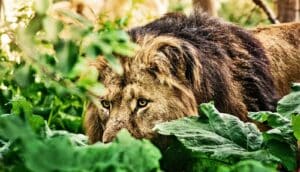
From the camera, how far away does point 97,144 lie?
2.78 meters

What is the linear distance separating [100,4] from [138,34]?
8252 mm

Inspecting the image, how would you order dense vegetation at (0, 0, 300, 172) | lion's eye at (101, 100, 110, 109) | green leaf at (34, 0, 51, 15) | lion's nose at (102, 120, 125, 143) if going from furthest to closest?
1. lion's eye at (101, 100, 110, 109)
2. lion's nose at (102, 120, 125, 143)
3. dense vegetation at (0, 0, 300, 172)
4. green leaf at (34, 0, 51, 15)

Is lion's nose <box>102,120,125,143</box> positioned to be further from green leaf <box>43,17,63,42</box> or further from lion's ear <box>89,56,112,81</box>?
green leaf <box>43,17,63,42</box>

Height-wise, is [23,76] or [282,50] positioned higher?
[282,50]

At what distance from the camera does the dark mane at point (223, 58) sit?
5.24 metres

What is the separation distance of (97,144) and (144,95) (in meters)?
2.26

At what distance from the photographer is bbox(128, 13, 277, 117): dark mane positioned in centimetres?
524

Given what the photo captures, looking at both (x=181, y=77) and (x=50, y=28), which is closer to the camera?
(x=50, y=28)

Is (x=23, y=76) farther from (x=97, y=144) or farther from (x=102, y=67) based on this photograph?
(x=102, y=67)

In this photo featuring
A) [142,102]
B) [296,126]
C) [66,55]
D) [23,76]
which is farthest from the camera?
[142,102]

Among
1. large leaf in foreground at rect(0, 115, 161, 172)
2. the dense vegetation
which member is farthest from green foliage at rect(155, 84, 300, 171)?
large leaf in foreground at rect(0, 115, 161, 172)

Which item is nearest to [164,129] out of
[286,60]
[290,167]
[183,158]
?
[183,158]

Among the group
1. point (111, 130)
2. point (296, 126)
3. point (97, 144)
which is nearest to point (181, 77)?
point (111, 130)

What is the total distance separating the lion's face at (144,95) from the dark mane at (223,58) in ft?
0.47
